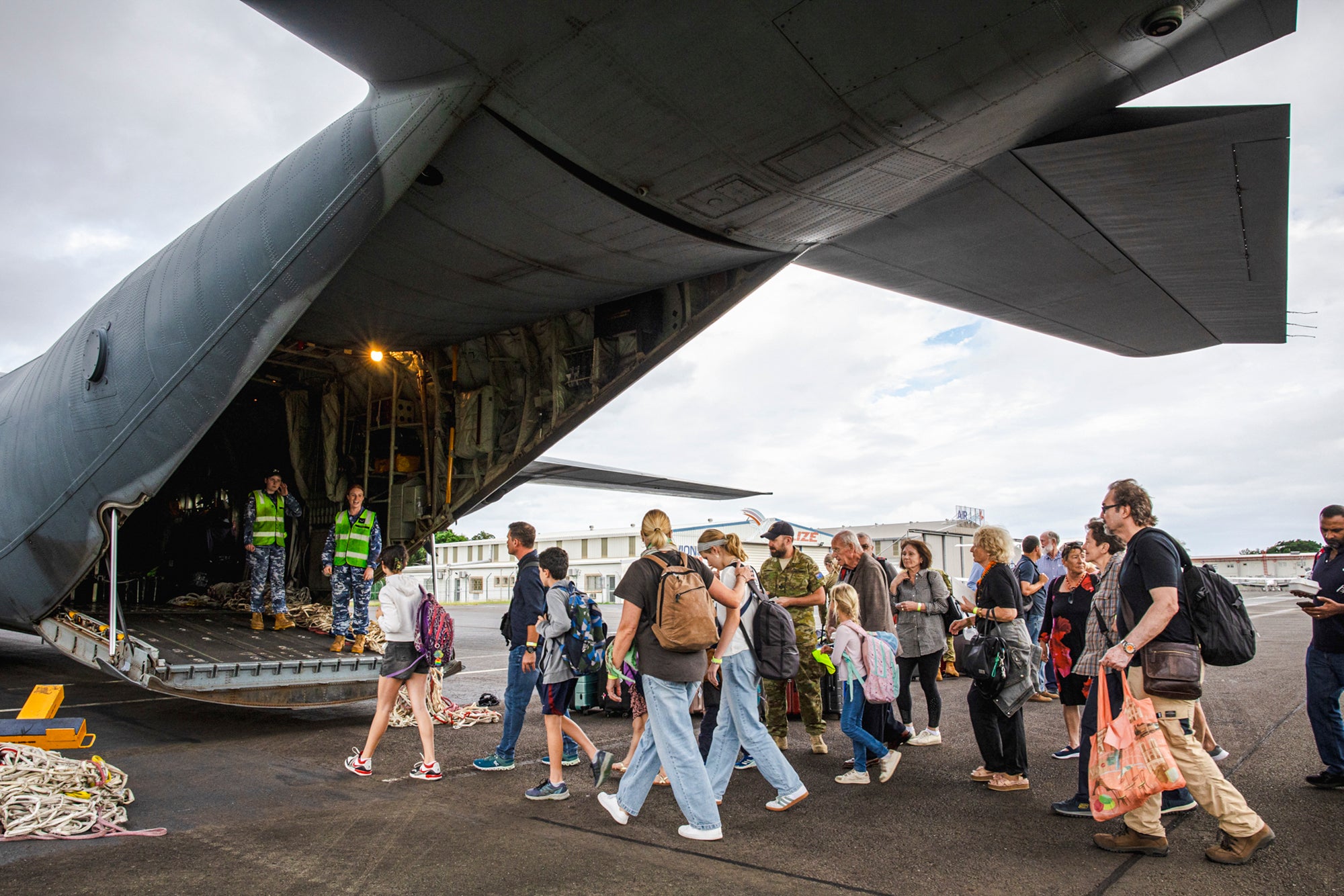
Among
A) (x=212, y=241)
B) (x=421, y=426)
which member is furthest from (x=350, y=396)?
(x=212, y=241)

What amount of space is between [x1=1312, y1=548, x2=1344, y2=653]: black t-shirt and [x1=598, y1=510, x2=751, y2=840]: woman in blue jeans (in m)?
3.51

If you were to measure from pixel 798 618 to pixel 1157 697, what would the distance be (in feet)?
9.63

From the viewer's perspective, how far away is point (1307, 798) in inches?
174

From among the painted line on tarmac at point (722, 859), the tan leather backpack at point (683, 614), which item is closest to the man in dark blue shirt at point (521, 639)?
the painted line on tarmac at point (722, 859)

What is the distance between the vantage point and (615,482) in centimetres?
1505

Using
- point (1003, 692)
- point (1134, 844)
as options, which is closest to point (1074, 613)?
point (1003, 692)

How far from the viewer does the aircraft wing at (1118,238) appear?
173 inches

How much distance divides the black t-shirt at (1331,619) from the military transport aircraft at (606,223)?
2.06m

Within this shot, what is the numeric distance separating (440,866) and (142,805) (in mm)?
2278

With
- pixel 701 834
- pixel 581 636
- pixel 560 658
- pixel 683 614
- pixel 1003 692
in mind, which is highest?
pixel 683 614

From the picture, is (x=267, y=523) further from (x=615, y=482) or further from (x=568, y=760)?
(x=615, y=482)

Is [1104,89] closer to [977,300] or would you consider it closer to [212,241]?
A: [977,300]

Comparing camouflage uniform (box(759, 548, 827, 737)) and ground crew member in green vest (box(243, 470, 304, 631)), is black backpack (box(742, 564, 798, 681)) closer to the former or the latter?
camouflage uniform (box(759, 548, 827, 737))

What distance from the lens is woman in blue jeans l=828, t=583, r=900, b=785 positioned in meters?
5.08
